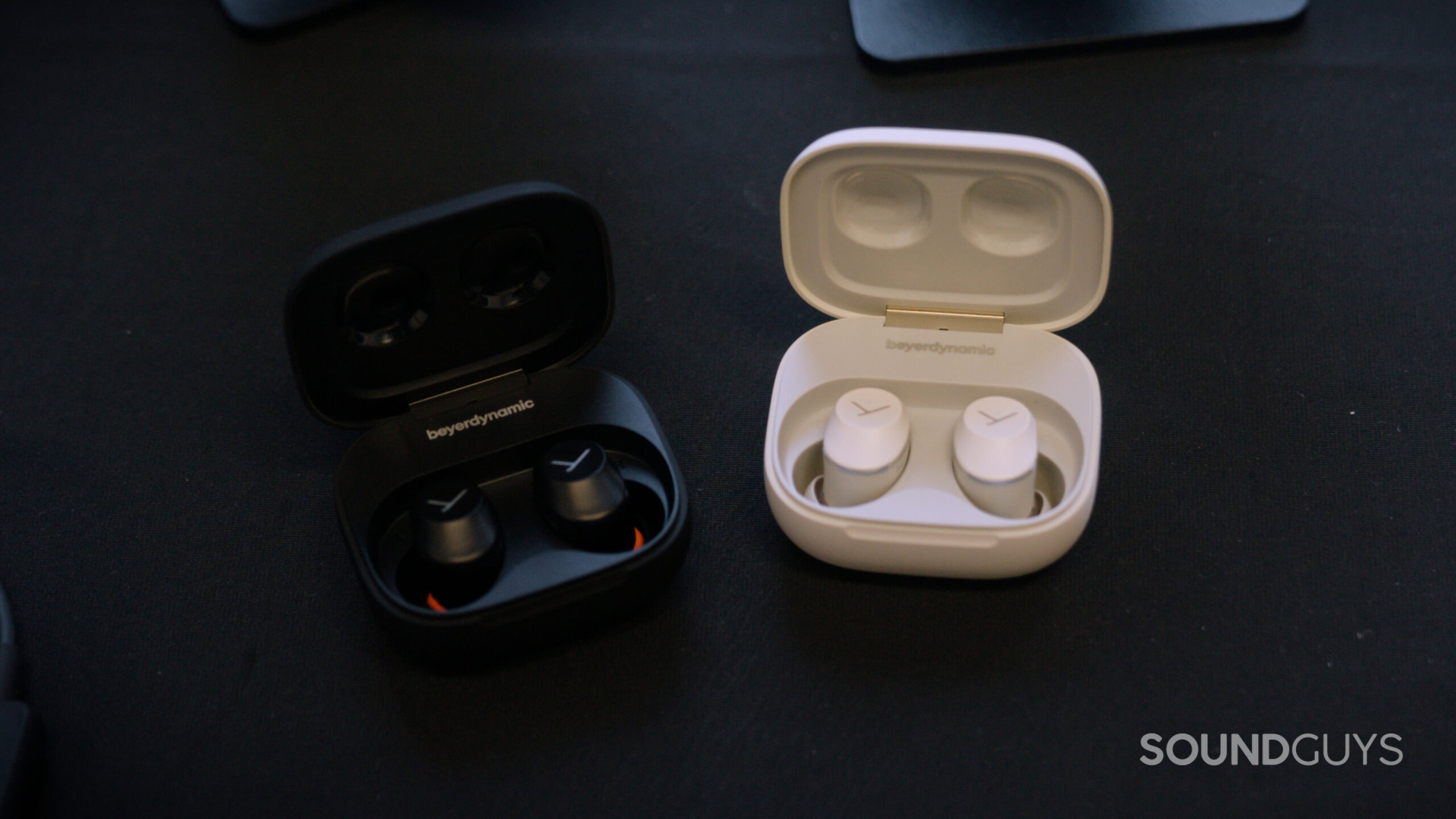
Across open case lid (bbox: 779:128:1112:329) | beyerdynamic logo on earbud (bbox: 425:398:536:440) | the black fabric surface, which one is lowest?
the black fabric surface

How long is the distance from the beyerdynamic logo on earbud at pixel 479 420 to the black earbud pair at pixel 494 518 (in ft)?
0.12

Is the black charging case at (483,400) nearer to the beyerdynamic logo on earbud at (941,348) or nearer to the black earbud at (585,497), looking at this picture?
the black earbud at (585,497)

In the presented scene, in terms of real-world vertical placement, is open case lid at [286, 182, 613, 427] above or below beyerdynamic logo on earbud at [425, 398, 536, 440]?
above

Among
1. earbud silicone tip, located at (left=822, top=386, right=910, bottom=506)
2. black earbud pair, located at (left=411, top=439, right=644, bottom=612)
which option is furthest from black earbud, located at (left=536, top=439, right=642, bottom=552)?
earbud silicone tip, located at (left=822, top=386, right=910, bottom=506)

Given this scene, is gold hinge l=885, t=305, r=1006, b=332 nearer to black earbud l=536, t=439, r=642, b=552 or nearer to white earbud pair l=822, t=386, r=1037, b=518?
white earbud pair l=822, t=386, r=1037, b=518

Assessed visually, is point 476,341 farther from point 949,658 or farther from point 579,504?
point 949,658

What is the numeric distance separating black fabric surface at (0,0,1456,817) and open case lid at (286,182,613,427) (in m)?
0.10

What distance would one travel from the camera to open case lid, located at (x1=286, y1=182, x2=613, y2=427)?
0.66m

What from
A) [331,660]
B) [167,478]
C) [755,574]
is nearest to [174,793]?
[331,660]

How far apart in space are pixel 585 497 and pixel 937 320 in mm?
232

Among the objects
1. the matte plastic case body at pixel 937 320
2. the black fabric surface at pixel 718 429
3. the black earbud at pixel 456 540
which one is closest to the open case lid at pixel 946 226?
the matte plastic case body at pixel 937 320

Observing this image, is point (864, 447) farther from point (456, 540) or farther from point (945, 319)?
point (456, 540)

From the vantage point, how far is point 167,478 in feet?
2.59

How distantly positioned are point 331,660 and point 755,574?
24cm
